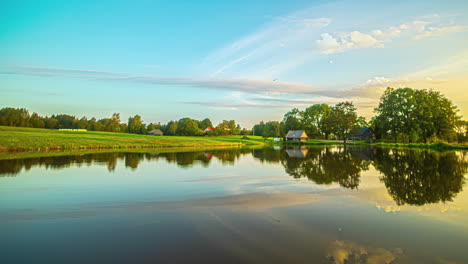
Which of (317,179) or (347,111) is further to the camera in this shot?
(347,111)

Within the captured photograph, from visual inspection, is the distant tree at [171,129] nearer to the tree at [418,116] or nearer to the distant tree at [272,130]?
the distant tree at [272,130]

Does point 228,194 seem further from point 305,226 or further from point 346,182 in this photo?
point 346,182

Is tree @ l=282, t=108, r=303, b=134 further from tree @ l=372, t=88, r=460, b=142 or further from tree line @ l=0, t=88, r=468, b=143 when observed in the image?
tree @ l=372, t=88, r=460, b=142

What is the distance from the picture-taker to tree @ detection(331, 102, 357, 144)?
77.6 metres

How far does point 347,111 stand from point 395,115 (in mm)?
17304

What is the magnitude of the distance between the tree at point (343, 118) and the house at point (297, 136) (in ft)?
64.1

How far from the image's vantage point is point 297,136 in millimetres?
102375

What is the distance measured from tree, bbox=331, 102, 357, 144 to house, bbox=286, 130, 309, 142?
769 inches

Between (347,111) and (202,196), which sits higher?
(347,111)

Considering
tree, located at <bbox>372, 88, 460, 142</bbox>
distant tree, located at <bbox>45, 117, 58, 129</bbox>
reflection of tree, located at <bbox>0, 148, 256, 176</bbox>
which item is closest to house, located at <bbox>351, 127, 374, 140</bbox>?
tree, located at <bbox>372, 88, 460, 142</bbox>

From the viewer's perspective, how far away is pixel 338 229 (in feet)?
20.5

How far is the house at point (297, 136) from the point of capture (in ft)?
331

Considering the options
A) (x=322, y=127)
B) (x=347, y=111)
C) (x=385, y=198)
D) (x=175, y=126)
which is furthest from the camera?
(x=175, y=126)

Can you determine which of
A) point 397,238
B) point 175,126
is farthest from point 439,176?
point 175,126
